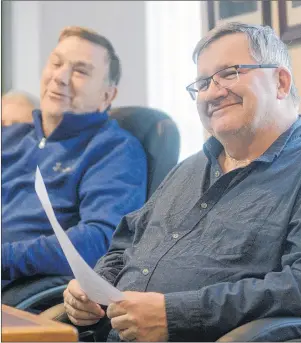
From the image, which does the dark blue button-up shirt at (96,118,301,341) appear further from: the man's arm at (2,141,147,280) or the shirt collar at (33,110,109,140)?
the shirt collar at (33,110,109,140)

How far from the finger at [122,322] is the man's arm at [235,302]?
0.21ft

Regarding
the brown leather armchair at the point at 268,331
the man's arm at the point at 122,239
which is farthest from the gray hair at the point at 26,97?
the brown leather armchair at the point at 268,331

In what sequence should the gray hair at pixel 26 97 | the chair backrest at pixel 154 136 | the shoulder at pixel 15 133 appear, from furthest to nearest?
the gray hair at pixel 26 97 → the shoulder at pixel 15 133 → the chair backrest at pixel 154 136

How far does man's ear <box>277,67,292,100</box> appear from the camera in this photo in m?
1.18

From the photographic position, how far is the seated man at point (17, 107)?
1.91 metres

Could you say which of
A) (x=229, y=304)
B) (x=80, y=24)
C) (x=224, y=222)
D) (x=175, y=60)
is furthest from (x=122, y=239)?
(x=80, y=24)

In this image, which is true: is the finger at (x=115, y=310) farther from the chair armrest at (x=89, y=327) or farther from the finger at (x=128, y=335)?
the chair armrest at (x=89, y=327)

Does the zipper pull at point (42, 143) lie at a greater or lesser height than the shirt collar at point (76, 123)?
lesser

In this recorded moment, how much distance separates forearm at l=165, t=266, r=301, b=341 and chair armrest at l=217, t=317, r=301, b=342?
31 millimetres

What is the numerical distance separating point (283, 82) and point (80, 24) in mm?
1129

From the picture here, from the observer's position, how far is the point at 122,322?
→ 1.00m

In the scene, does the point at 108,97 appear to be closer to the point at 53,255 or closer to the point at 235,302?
the point at 53,255

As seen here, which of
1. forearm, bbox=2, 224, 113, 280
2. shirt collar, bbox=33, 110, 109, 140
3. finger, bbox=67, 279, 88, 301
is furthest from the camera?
shirt collar, bbox=33, 110, 109, 140

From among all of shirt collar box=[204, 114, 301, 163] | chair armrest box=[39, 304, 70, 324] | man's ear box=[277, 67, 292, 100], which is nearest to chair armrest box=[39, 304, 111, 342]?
chair armrest box=[39, 304, 70, 324]
